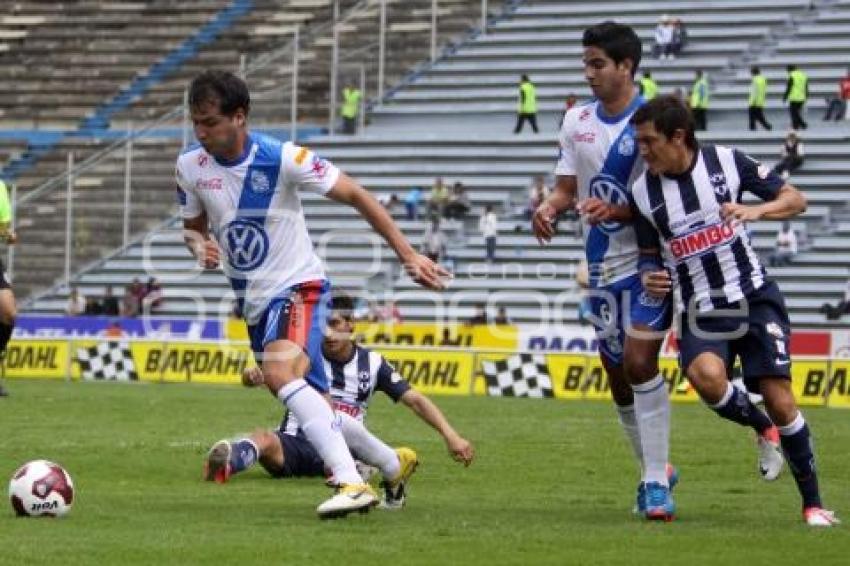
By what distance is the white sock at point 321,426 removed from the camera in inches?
458

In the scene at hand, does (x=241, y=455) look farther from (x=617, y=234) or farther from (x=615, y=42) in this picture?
(x=615, y=42)

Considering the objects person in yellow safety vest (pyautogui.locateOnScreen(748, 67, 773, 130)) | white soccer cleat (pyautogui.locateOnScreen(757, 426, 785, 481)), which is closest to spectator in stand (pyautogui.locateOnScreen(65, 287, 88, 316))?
person in yellow safety vest (pyautogui.locateOnScreen(748, 67, 773, 130))

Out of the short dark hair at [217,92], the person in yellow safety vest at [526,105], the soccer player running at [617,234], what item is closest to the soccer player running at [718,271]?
the soccer player running at [617,234]

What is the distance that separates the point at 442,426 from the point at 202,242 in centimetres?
234

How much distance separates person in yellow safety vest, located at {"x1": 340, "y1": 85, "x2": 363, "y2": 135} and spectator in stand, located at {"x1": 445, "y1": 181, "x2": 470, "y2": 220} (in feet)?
13.0

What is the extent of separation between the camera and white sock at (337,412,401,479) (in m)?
12.6

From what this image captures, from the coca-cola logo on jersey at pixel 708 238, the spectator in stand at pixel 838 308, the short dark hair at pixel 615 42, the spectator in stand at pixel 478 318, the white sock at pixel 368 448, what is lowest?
the spectator in stand at pixel 478 318

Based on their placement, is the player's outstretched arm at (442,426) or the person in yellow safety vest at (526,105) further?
the person in yellow safety vest at (526,105)

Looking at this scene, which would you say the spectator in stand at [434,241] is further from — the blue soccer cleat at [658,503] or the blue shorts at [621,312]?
the blue soccer cleat at [658,503]

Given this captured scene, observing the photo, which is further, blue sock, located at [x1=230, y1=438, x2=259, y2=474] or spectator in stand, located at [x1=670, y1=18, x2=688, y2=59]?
spectator in stand, located at [x1=670, y1=18, x2=688, y2=59]

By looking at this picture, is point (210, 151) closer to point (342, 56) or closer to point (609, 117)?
point (609, 117)

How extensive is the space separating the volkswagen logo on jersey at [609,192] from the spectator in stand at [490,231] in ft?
97.9

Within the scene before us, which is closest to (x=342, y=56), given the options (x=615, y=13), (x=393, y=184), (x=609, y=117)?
(x=393, y=184)

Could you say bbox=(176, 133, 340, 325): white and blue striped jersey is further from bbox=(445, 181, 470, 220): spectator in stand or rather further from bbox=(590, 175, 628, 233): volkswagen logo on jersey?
bbox=(445, 181, 470, 220): spectator in stand
